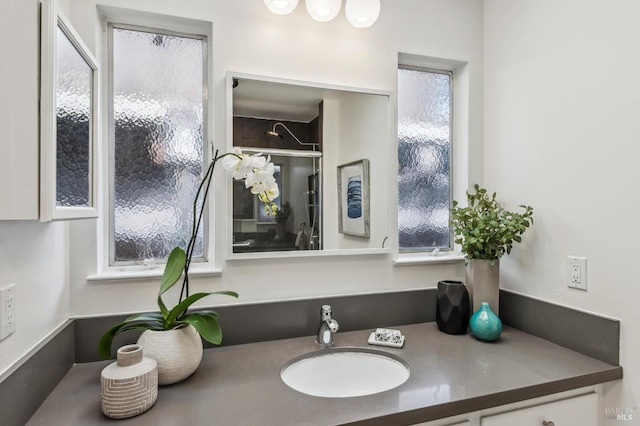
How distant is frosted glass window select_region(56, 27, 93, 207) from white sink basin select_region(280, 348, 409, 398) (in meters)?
0.82

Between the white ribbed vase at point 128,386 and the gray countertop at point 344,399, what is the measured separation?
0.08 feet

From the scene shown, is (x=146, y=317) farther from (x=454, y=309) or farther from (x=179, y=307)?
(x=454, y=309)

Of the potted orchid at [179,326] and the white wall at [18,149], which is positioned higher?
the white wall at [18,149]

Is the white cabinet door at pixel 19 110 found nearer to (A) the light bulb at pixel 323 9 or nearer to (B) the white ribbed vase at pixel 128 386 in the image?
(B) the white ribbed vase at pixel 128 386

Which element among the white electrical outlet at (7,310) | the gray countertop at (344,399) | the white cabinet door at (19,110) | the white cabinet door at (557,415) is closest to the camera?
the white cabinet door at (19,110)

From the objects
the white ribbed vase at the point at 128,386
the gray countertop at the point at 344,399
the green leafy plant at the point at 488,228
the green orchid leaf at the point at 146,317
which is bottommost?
→ the gray countertop at the point at 344,399

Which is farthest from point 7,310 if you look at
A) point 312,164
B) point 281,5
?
point 281,5

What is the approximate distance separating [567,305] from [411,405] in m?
0.81

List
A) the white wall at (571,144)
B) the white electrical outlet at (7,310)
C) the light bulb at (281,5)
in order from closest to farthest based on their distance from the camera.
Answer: the white electrical outlet at (7,310), the white wall at (571,144), the light bulb at (281,5)

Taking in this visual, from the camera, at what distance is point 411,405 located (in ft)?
3.00

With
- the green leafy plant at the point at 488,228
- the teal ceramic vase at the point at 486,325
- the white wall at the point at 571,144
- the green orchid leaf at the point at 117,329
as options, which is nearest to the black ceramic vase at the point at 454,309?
the teal ceramic vase at the point at 486,325

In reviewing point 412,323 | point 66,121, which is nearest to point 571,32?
point 412,323

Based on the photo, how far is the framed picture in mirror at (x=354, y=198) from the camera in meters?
1.51

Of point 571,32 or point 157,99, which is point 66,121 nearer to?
point 157,99
